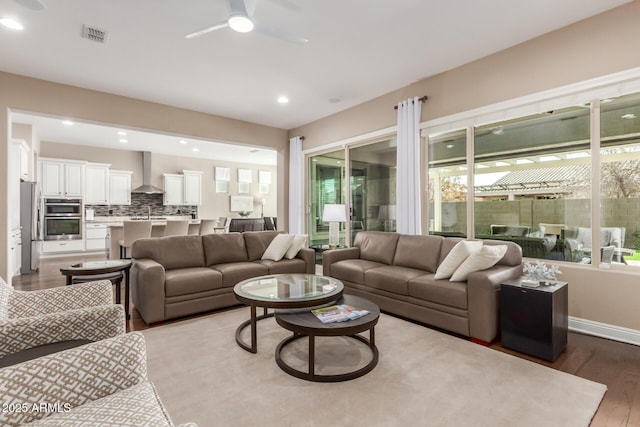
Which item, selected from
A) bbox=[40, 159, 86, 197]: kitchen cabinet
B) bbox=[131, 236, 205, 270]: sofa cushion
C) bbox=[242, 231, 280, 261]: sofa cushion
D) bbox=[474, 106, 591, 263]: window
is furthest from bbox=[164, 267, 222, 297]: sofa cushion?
bbox=[40, 159, 86, 197]: kitchen cabinet

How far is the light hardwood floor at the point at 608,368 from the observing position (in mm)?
1800

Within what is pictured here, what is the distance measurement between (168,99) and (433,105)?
3.95m

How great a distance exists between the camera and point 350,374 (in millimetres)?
2131

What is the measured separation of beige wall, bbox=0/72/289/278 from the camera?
3896 mm

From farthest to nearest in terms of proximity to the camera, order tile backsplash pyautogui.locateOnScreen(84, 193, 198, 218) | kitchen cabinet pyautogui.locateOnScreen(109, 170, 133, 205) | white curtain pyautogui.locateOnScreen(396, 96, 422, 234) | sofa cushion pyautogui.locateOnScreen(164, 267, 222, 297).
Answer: tile backsplash pyautogui.locateOnScreen(84, 193, 198, 218)
kitchen cabinet pyautogui.locateOnScreen(109, 170, 133, 205)
white curtain pyautogui.locateOnScreen(396, 96, 422, 234)
sofa cushion pyautogui.locateOnScreen(164, 267, 222, 297)

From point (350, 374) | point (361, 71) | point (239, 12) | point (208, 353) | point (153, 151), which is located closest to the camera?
point (350, 374)

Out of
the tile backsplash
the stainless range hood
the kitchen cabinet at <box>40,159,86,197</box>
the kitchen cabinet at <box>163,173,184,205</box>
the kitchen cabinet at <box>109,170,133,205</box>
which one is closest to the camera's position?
the kitchen cabinet at <box>40,159,86,197</box>

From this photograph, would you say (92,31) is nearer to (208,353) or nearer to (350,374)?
(208,353)

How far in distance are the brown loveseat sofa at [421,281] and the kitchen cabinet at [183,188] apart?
6777 mm

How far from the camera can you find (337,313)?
2.38 meters

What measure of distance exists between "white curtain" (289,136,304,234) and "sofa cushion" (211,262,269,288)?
2282mm

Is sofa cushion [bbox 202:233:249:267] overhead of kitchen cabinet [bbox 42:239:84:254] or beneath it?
overhead

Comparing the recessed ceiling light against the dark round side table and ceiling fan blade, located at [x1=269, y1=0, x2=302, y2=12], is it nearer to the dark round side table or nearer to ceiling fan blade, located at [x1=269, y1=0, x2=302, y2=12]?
the dark round side table

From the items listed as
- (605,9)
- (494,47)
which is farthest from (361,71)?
(605,9)
